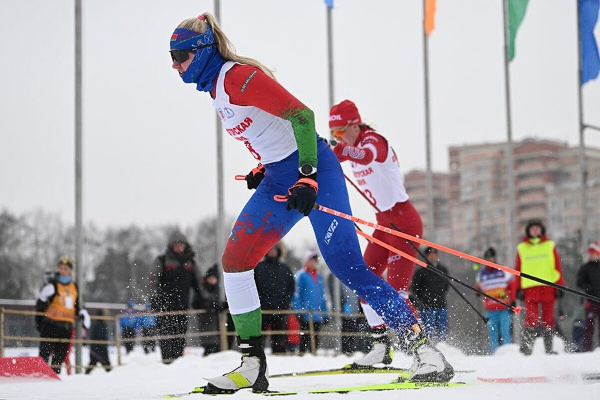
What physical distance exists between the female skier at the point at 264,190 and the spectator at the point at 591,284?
7223 millimetres

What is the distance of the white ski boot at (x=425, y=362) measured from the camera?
4430 millimetres

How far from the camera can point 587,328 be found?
37.0 feet

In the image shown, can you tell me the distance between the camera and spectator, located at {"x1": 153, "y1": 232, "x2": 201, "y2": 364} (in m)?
9.96

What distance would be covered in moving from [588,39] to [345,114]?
11687mm

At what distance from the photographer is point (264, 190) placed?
450 centimetres

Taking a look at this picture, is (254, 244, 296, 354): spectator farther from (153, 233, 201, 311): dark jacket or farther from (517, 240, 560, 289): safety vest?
(517, 240, 560, 289): safety vest

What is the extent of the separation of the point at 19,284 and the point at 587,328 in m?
41.8

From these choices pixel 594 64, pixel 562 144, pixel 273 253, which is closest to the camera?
pixel 273 253

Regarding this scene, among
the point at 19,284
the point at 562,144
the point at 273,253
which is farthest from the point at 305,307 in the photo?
the point at 562,144

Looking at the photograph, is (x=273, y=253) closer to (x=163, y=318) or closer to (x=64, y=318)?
(x=163, y=318)

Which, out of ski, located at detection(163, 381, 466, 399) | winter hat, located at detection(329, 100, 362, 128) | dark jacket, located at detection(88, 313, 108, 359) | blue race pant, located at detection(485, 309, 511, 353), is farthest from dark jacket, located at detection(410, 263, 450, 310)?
ski, located at detection(163, 381, 466, 399)

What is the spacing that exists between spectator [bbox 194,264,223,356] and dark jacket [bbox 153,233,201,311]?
0.63 meters

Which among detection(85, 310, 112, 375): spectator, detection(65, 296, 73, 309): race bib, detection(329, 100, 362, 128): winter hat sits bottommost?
detection(85, 310, 112, 375): spectator

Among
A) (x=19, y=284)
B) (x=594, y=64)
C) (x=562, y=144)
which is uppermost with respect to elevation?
(x=562, y=144)
